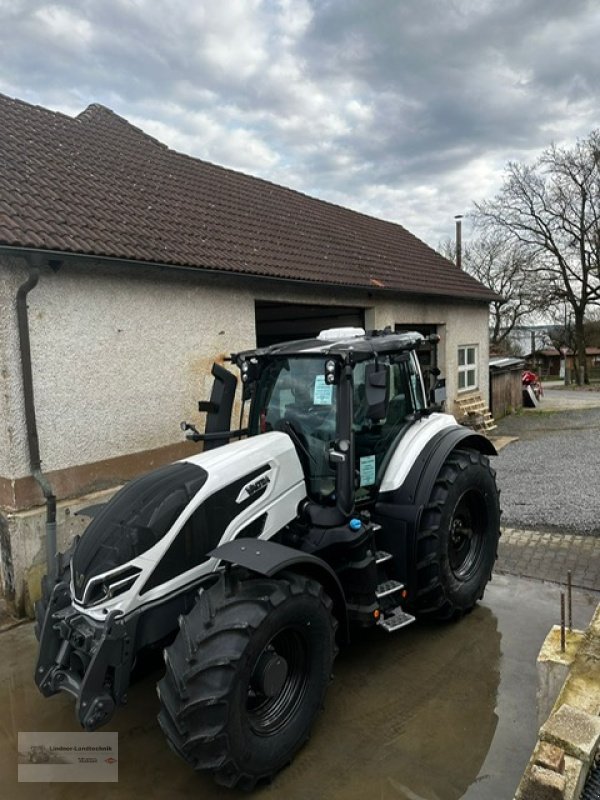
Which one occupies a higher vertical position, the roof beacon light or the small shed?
the roof beacon light

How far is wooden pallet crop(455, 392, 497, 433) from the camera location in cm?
1331

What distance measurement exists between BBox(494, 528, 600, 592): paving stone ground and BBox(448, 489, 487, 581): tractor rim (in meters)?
0.94

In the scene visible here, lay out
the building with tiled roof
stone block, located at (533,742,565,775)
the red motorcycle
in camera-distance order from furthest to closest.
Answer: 1. the red motorcycle
2. the building with tiled roof
3. stone block, located at (533,742,565,775)

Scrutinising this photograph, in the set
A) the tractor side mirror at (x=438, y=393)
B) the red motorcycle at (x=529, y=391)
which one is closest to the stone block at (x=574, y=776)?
the tractor side mirror at (x=438, y=393)

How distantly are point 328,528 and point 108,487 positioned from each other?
3.17 meters

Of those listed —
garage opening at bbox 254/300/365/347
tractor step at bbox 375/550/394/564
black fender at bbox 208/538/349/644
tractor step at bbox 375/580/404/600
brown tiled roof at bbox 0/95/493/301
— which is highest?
brown tiled roof at bbox 0/95/493/301

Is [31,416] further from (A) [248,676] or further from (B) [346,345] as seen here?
(A) [248,676]

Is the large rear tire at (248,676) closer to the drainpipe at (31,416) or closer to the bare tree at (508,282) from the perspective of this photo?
the drainpipe at (31,416)

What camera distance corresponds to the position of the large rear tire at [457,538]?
3.86m

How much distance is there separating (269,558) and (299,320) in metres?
8.91

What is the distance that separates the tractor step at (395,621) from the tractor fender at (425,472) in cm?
75

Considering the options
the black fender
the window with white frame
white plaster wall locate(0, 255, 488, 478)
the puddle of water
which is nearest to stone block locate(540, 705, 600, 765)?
the puddle of water

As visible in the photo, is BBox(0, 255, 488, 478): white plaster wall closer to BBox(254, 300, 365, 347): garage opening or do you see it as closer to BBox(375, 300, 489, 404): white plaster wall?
BBox(254, 300, 365, 347): garage opening

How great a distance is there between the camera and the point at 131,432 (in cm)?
598
